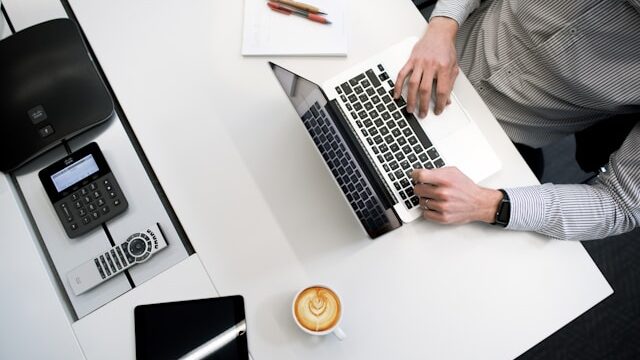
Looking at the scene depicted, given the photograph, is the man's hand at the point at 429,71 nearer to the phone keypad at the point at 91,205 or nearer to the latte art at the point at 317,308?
the latte art at the point at 317,308

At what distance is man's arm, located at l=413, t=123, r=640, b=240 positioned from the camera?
812 mm

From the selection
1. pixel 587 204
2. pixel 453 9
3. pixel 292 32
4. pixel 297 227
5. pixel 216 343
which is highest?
pixel 292 32

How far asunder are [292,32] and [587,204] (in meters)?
0.65

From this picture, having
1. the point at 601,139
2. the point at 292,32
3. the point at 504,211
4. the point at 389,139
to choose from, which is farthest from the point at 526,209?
the point at 292,32

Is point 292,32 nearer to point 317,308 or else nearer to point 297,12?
point 297,12

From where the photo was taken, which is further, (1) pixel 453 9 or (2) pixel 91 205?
(1) pixel 453 9

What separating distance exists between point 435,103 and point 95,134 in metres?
0.66

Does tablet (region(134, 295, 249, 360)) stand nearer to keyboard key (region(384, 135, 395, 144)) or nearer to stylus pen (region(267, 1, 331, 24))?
keyboard key (region(384, 135, 395, 144))

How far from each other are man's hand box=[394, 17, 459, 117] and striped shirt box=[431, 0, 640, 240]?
0.10 metres

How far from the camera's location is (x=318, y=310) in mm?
786

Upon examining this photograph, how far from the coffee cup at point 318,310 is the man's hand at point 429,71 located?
0.37 metres

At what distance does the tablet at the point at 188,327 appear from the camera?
2.68ft

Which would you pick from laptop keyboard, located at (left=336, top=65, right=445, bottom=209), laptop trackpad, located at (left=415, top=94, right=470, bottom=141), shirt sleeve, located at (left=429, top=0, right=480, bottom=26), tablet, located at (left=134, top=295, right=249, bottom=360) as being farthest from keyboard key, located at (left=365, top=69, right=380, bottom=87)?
tablet, located at (left=134, top=295, right=249, bottom=360)

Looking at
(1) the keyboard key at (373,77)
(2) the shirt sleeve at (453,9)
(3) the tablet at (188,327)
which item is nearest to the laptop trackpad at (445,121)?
(1) the keyboard key at (373,77)
